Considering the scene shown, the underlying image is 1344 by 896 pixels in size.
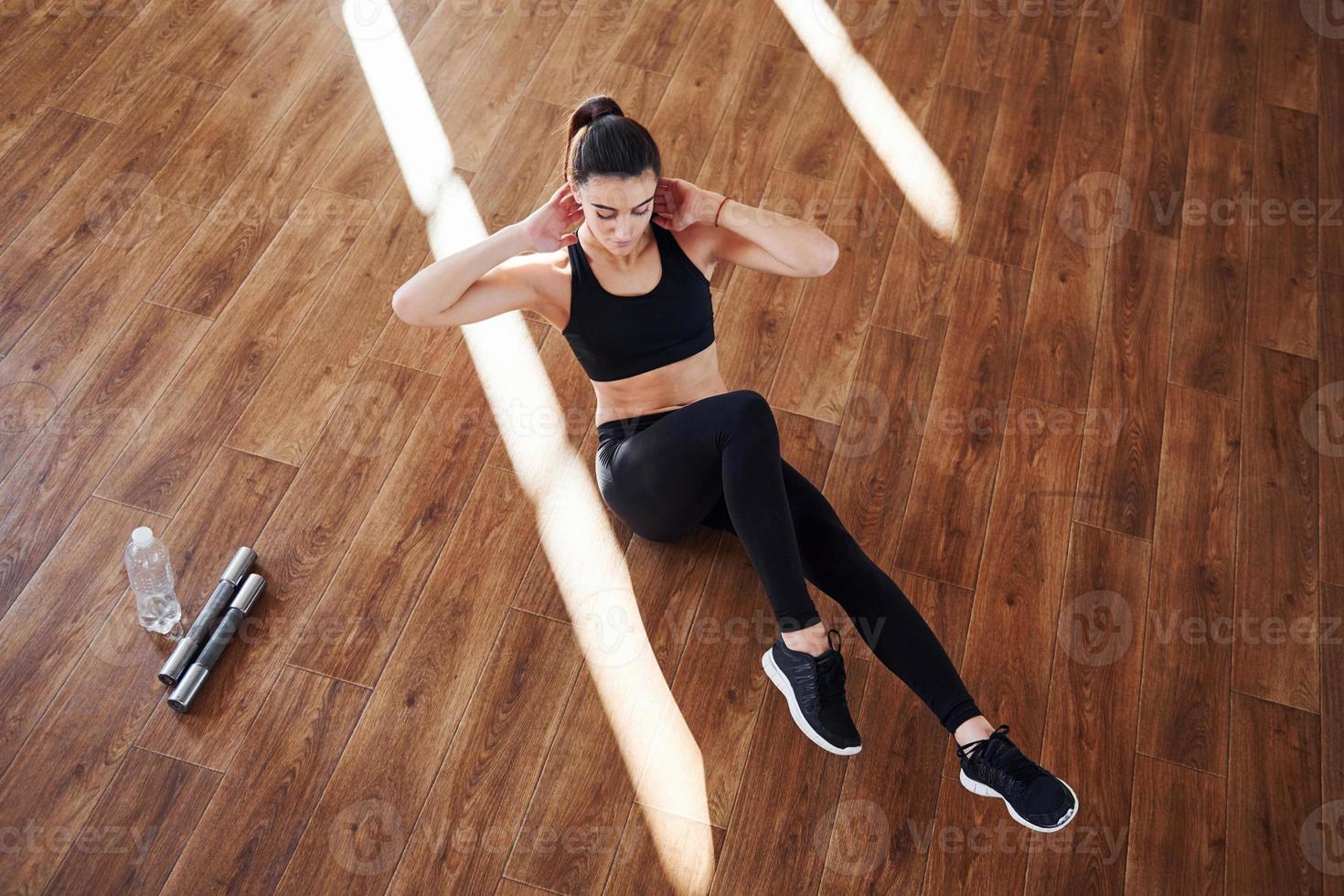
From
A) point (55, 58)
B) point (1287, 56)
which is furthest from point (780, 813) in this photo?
point (1287, 56)

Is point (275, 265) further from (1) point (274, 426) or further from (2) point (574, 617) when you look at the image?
(2) point (574, 617)

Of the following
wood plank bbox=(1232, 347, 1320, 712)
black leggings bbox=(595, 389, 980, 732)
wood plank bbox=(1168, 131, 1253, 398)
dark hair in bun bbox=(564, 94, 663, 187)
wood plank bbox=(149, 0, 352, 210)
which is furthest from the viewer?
wood plank bbox=(149, 0, 352, 210)

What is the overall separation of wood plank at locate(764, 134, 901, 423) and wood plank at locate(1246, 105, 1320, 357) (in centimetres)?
91

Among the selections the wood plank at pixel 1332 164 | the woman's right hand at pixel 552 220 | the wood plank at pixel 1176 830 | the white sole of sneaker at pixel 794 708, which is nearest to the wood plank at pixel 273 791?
the white sole of sneaker at pixel 794 708

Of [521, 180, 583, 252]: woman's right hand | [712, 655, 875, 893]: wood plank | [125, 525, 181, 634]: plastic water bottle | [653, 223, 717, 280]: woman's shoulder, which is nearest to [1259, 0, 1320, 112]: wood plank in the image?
[653, 223, 717, 280]: woman's shoulder

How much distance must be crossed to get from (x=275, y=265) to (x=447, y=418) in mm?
615

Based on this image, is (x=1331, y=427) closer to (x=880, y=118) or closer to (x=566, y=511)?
(x=880, y=118)

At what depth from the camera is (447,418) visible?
2.43 meters

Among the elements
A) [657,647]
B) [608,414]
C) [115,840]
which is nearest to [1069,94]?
[608,414]

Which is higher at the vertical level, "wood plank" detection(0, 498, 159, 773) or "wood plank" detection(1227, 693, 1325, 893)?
"wood plank" detection(0, 498, 159, 773)

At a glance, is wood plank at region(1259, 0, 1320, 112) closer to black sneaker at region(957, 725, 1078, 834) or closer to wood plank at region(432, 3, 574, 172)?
wood plank at region(432, 3, 574, 172)

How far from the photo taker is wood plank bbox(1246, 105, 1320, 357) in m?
2.70

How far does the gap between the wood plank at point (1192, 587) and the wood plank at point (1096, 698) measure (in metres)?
0.04

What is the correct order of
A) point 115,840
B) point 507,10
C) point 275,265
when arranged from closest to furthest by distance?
point 115,840 < point 275,265 < point 507,10
